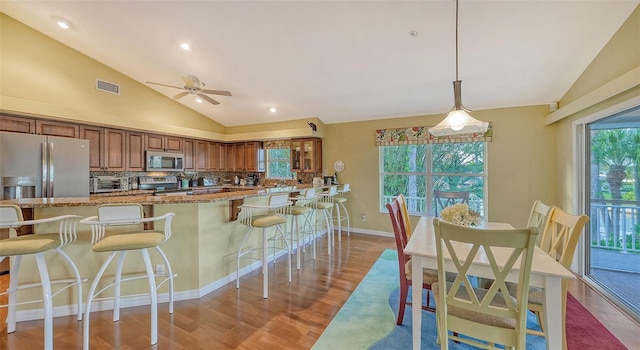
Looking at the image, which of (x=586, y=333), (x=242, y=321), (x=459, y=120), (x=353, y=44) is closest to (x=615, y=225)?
(x=586, y=333)

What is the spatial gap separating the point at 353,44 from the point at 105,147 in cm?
452

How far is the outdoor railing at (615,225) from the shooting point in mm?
2645

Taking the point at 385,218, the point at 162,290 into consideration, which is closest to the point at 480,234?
the point at 162,290

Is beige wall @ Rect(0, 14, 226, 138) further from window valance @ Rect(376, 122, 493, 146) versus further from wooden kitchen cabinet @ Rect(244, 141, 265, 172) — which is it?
window valance @ Rect(376, 122, 493, 146)

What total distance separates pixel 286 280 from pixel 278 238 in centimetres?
73

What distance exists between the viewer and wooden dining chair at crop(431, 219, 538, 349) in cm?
117

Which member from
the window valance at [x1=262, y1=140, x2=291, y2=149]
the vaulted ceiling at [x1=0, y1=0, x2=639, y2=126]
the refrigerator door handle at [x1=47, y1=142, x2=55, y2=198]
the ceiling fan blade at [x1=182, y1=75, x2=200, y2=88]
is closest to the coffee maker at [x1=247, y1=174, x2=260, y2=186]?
the window valance at [x1=262, y1=140, x2=291, y2=149]

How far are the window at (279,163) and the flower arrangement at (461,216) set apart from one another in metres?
4.16

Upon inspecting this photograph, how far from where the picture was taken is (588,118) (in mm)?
2797

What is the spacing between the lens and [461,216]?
2035mm

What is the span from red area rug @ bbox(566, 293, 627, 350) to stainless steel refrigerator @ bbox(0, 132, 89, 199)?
19.7ft

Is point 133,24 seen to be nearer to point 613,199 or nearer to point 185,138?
point 185,138

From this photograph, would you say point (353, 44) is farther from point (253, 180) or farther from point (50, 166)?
point (50, 166)

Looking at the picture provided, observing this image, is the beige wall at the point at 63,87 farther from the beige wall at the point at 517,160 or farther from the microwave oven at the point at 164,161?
the beige wall at the point at 517,160
